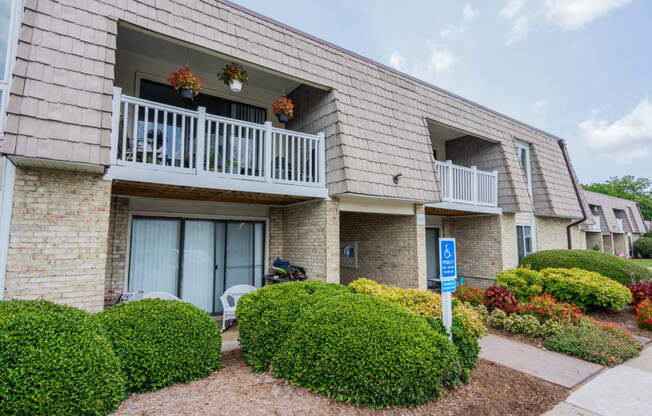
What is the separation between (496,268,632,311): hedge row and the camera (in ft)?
25.1

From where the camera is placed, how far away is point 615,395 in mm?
4062

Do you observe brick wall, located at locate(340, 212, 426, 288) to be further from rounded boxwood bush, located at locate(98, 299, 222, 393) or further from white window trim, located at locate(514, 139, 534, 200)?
white window trim, located at locate(514, 139, 534, 200)

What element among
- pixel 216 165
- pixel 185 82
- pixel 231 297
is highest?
pixel 185 82

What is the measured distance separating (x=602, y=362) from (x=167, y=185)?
25.5 ft

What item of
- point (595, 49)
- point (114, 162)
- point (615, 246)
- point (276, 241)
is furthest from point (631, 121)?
point (114, 162)

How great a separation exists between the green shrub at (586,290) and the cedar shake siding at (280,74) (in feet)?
10.1

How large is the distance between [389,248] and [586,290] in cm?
481

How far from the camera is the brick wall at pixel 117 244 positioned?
6.24 meters

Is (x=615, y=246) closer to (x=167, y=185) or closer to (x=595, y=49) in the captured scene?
(x=595, y=49)

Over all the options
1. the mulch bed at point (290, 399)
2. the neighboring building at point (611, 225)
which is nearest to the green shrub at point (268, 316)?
the mulch bed at point (290, 399)

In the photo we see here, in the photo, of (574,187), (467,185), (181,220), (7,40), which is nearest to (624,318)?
(467,185)

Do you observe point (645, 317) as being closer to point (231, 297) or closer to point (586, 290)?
point (586, 290)

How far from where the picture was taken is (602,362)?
5137mm

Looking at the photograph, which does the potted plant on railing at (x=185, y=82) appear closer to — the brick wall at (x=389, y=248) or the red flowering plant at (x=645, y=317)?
the brick wall at (x=389, y=248)
